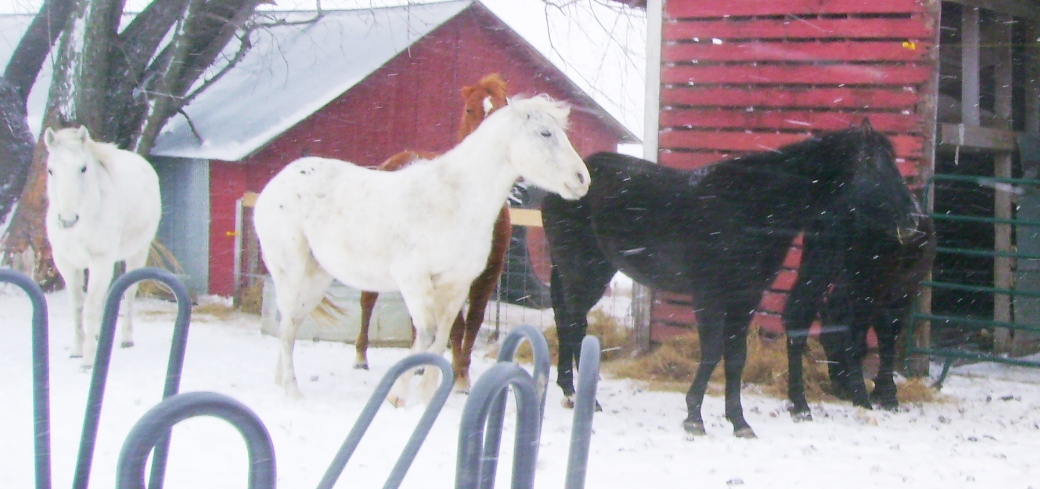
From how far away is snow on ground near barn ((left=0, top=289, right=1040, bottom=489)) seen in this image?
3.64m

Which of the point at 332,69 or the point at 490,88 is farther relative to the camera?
the point at 332,69

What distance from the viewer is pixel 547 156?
14.5ft

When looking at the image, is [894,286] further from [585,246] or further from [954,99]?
[954,99]

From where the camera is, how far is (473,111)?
5445 millimetres

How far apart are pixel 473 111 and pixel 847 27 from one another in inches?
104

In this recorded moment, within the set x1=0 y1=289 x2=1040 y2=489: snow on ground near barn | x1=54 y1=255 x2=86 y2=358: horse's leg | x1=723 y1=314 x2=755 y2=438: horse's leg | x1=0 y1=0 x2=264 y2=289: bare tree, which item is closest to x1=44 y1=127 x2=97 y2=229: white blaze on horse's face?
x1=54 y1=255 x2=86 y2=358: horse's leg

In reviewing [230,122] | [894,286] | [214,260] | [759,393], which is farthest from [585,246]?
[230,122]

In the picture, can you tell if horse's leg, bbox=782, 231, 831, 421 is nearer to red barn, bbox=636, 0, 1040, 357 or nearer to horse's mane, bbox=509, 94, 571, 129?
red barn, bbox=636, 0, 1040, 357

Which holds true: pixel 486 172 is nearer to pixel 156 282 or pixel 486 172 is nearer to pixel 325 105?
pixel 156 282

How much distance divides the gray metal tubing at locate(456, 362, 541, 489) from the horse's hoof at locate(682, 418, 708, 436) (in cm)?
228

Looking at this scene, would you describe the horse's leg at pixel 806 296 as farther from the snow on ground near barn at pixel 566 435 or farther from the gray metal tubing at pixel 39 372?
the gray metal tubing at pixel 39 372

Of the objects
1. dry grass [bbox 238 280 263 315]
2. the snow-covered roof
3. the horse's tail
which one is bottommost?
dry grass [bbox 238 280 263 315]

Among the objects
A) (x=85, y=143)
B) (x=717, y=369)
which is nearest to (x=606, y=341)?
(x=717, y=369)

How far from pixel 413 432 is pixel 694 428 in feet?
7.26
